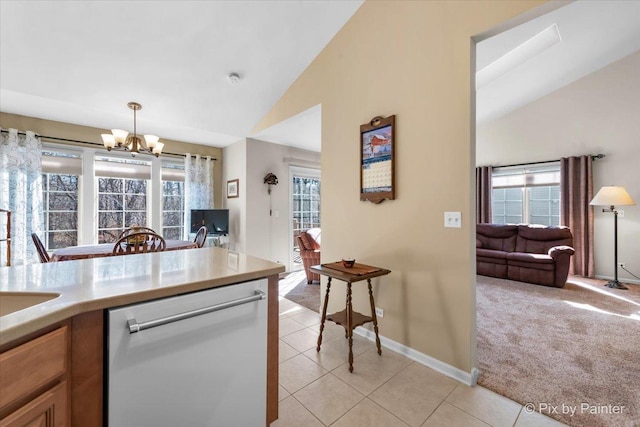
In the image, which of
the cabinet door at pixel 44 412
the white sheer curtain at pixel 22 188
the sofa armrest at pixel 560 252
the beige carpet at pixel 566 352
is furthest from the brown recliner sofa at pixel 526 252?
the white sheer curtain at pixel 22 188

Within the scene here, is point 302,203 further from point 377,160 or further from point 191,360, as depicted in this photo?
→ point 191,360

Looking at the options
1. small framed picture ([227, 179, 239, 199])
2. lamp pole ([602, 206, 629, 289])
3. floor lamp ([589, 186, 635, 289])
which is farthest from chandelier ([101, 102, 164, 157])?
lamp pole ([602, 206, 629, 289])

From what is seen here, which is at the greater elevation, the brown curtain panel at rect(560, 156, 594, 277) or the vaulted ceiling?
the vaulted ceiling

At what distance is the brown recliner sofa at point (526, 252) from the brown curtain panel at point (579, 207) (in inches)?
20.7

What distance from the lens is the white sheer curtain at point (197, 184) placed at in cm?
488

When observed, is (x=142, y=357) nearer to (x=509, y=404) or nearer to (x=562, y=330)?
(x=509, y=404)

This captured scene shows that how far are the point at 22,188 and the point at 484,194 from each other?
25.3ft

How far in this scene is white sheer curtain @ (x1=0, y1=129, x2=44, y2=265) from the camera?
338 cm

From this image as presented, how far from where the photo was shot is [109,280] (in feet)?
3.51

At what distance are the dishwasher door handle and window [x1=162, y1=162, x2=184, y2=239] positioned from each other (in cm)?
436

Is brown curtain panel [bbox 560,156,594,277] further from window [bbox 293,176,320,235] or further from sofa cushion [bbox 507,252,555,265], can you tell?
window [bbox 293,176,320,235]

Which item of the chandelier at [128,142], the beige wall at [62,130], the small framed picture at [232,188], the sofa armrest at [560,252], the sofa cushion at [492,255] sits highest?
the beige wall at [62,130]

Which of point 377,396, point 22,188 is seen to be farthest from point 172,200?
point 377,396

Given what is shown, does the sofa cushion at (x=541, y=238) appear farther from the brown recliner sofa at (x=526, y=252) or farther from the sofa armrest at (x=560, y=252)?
the sofa armrest at (x=560, y=252)
